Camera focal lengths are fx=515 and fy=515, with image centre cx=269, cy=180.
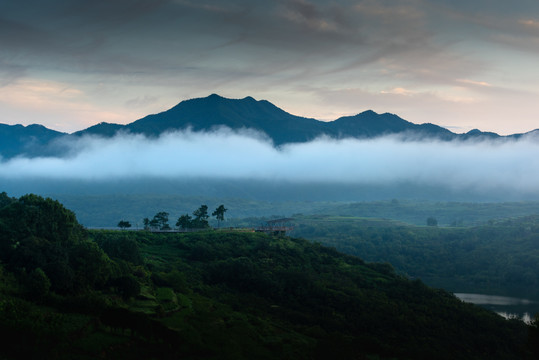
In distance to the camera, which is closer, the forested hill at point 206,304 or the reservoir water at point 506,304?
the forested hill at point 206,304

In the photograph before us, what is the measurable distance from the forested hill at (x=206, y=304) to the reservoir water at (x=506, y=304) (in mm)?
51080

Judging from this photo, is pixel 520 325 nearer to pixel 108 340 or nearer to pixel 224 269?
pixel 224 269

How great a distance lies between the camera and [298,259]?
433 ft

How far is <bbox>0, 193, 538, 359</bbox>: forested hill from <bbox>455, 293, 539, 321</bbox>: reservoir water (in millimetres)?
51080

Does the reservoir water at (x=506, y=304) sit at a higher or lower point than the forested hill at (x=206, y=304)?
lower

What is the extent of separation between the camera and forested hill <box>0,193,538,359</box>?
50719 mm

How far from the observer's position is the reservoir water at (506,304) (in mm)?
159125

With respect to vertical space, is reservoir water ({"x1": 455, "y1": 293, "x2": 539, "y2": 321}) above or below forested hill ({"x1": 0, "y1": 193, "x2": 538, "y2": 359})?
below

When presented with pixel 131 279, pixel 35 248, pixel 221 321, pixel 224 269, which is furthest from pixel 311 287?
pixel 35 248

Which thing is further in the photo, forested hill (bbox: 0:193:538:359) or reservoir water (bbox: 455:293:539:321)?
reservoir water (bbox: 455:293:539:321)

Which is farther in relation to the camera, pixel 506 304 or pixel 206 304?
pixel 506 304

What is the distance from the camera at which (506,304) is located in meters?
175

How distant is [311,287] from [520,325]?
4679 cm

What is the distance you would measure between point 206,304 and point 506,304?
135596 mm
